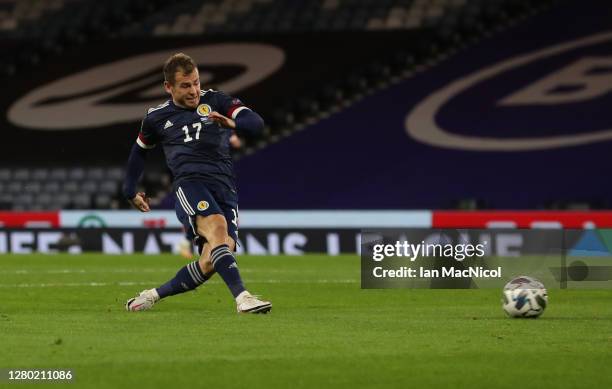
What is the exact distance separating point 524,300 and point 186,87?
114 inches

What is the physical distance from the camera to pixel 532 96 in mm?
29328

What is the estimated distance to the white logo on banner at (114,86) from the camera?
31844 millimetres

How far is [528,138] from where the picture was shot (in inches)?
1115

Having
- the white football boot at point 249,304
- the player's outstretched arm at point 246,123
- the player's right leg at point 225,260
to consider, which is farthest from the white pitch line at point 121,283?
the player's outstretched arm at point 246,123

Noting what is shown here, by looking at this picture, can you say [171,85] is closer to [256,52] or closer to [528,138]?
[528,138]

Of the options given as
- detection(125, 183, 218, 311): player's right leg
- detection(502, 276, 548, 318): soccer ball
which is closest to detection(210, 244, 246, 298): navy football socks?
detection(125, 183, 218, 311): player's right leg

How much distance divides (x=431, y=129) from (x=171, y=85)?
19.3m

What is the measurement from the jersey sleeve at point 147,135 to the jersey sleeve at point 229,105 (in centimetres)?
57

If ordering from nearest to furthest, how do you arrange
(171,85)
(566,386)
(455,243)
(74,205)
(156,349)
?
(566,386) → (156,349) → (171,85) → (455,243) → (74,205)

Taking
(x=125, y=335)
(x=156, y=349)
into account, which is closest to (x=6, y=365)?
(x=156, y=349)

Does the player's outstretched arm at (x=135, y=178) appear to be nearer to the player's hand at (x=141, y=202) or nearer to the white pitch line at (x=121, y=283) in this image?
the player's hand at (x=141, y=202)

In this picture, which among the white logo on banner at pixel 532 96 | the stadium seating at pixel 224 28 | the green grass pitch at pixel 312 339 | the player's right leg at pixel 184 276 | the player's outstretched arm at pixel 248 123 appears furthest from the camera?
the stadium seating at pixel 224 28

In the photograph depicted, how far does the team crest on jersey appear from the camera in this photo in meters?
10.3
